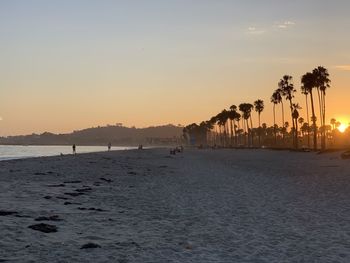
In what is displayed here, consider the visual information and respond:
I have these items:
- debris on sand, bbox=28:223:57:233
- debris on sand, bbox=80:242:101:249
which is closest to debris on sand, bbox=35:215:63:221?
debris on sand, bbox=28:223:57:233

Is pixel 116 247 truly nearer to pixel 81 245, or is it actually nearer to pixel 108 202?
pixel 81 245

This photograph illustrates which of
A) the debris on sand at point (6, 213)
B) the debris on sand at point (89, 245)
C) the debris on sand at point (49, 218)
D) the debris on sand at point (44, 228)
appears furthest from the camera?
the debris on sand at point (6, 213)

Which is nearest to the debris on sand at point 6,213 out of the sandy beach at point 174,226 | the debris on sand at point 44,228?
the sandy beach at point 174,226

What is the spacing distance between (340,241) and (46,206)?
33.4 feet

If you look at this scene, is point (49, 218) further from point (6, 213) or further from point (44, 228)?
point (44, 228)

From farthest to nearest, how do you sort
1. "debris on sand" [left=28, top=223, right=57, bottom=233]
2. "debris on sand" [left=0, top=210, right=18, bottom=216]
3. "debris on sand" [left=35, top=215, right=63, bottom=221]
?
"debris on sand" [left=0, top=210, right=18, bottom=216]
"debris on sand" [left=35, top=215, right=63, bottom=221]
"debris on sand" [left=28, top=223, right=57, bottom=233]

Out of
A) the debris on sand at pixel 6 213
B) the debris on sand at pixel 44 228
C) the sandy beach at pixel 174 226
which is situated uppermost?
the debris on sand at pixel 6 213

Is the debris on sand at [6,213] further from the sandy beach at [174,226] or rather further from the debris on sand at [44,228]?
the debris on sand at [44,228]

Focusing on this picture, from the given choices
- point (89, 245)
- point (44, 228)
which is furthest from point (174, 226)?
point (44, 228)

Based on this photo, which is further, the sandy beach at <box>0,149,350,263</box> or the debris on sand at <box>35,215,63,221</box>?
the debris on sand at <box>35,215,63,221</box>

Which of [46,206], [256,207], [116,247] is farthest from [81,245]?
[256,207]

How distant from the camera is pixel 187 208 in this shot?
56.4ft

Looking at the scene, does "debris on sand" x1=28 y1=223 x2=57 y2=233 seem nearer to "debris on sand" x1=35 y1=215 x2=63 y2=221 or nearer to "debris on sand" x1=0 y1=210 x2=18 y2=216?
"debris on sand" x1=35 y1=215 x2=63 y2=221

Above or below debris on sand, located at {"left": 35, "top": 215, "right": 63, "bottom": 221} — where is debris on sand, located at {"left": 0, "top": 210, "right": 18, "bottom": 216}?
above
